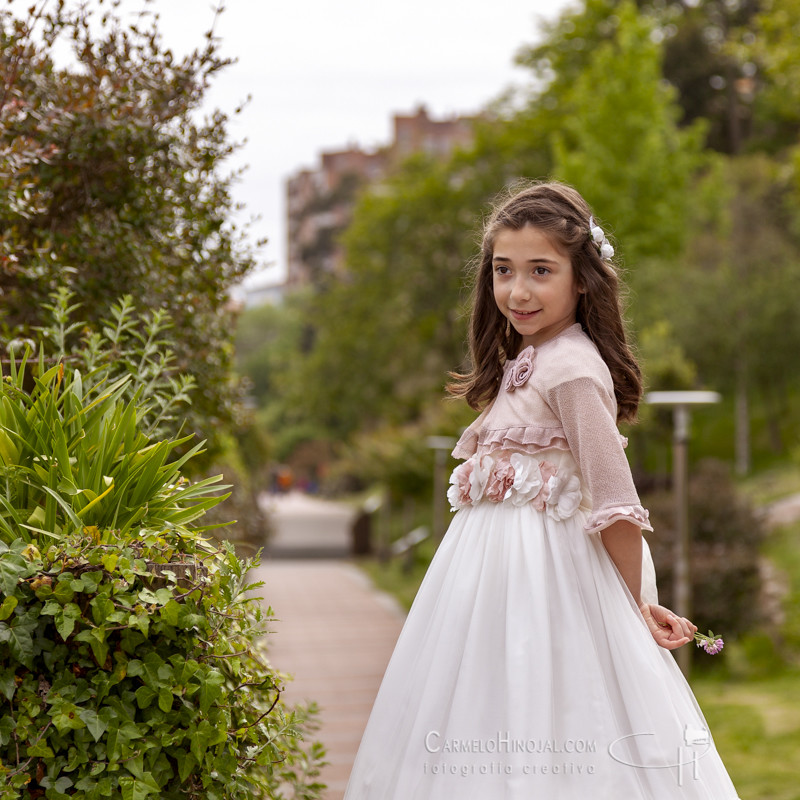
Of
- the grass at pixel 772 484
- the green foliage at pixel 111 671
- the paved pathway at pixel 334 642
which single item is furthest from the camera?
the grass at pixel 772 484

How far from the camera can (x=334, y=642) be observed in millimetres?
10359

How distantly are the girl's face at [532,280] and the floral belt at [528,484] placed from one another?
1.06 feet

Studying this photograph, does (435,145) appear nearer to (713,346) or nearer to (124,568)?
(713,346)

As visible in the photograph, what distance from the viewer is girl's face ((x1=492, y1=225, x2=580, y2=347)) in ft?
7.86

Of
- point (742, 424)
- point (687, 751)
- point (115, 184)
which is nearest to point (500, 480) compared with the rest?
point (687, 751)

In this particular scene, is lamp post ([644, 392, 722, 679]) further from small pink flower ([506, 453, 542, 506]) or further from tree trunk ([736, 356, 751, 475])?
tree trunk ([736, 356, 751, 475])

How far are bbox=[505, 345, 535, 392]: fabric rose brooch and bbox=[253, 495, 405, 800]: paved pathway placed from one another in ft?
2.50

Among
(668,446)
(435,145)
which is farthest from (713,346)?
(435,145)

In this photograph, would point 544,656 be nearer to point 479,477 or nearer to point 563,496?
point 563,496

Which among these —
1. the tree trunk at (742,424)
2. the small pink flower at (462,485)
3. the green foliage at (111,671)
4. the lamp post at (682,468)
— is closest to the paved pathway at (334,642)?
the green foliage at (111,671)

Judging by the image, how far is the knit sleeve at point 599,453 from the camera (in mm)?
2168

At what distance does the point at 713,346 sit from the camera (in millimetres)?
19422

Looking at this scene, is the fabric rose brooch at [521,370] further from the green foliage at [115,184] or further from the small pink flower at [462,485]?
the green foliage at [115,184]

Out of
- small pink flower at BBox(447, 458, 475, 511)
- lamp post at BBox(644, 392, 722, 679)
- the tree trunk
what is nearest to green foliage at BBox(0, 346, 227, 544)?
small pink flower at BBox(447, 458, 475, 511)
